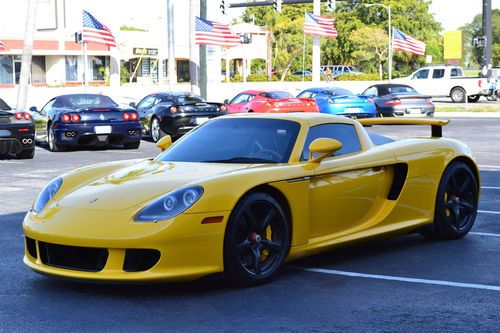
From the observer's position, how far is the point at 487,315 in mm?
5305

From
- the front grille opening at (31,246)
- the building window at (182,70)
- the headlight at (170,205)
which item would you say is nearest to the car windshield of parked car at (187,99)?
the front grille opening at (31,246)

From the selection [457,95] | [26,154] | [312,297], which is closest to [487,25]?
[457,95]

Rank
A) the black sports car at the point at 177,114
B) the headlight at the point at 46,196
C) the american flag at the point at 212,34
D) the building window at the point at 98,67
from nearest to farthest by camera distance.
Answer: the headlight at the point at 46,196 < the black sports car at the point at 177,114 < the american flag at the point at 212,34 < the building window at the point at 98,67

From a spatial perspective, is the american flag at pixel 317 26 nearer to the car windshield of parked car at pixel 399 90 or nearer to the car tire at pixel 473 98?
the car tire at pixel 473 98

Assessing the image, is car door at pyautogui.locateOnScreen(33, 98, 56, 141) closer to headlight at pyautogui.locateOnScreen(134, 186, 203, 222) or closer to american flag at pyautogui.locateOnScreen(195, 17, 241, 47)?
american flag at pyautogui.locateOnScreen(195, 17, 241, 47)

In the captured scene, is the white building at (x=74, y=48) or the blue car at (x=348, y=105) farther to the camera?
the white building at (x=74, y=48)

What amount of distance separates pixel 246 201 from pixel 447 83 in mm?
38282

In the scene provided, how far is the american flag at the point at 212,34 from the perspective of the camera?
31.6 meters

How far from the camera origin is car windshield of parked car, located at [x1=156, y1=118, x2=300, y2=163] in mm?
6691

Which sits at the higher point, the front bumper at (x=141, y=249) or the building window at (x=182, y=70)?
the building window at (x=182, y=70)

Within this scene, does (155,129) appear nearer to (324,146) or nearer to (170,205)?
(324,146)

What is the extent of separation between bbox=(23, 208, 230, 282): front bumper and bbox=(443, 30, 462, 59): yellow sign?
4267 cm

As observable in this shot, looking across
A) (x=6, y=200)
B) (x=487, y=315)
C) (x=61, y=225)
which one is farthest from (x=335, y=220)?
(x=6, y=200)

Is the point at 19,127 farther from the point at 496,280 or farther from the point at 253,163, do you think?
the point at 496,280
